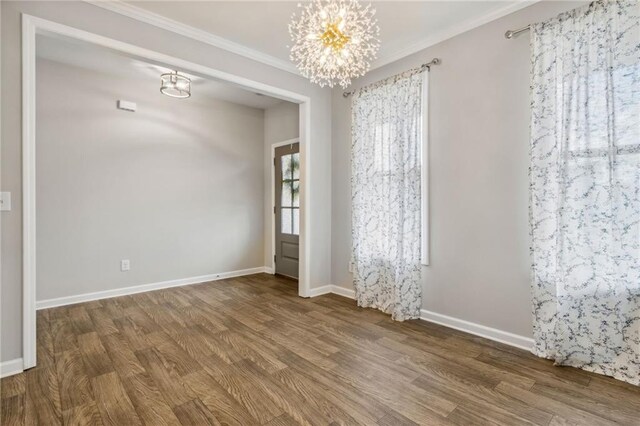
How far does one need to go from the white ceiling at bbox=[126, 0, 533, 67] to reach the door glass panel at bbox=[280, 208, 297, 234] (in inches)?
102

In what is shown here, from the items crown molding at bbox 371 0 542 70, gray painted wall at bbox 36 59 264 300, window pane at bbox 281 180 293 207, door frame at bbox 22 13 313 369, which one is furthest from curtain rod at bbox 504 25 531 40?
gray painted wall at bbox 36 59 264 300

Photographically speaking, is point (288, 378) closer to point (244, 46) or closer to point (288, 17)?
point (288, 17)

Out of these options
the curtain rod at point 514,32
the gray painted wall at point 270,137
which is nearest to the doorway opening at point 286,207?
the gray painted wall at point 270,137

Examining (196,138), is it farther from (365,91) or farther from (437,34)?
(437,34)

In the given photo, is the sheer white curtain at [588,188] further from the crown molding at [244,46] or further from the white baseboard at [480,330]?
the crown molding at [244,46]

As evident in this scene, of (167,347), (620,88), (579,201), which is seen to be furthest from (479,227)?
(167,347)

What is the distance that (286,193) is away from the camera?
5.20m

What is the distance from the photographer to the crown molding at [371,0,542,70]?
2615mm

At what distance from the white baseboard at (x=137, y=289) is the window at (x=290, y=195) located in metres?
1.00

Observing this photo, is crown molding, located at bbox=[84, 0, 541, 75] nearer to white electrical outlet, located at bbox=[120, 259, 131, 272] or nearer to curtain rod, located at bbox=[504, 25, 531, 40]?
curtain rod, located at bbox=[504, 25, 531, 40]

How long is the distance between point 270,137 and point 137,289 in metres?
3.19

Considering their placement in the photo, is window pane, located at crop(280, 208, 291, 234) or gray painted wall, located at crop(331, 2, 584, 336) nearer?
gray painted wall, located at crop(331, 2, 584, 336)

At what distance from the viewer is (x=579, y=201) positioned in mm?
2232

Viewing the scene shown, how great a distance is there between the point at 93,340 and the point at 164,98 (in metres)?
3.32
